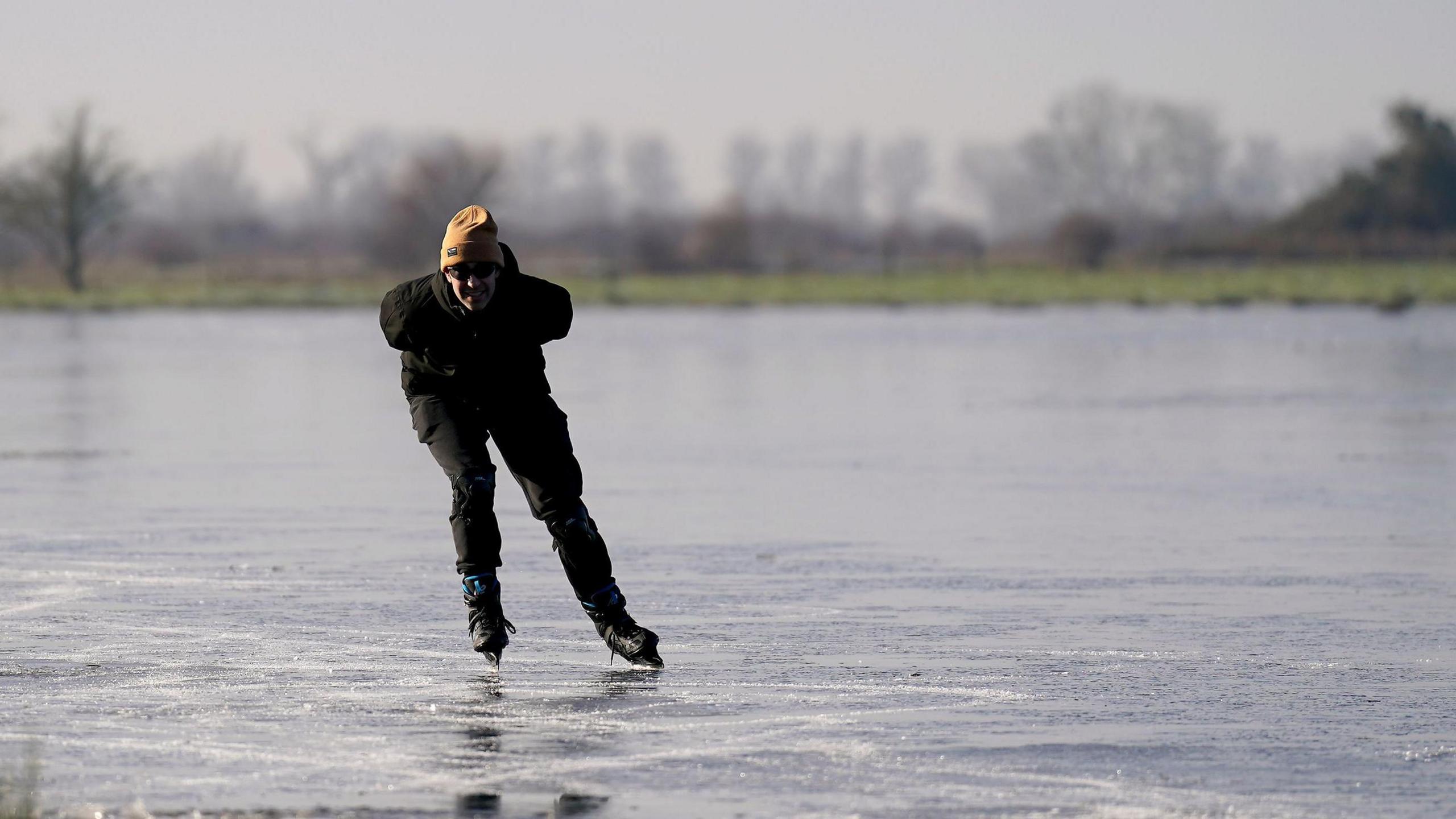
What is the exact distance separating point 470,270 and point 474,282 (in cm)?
4

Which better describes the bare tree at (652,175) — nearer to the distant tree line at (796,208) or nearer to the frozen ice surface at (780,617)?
the distant tree line at (796,208)

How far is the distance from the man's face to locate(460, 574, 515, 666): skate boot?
919mm

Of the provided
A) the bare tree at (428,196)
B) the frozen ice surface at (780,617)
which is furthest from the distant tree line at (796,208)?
the frozen ice surface at (780,617)

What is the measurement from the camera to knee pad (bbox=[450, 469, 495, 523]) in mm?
7320

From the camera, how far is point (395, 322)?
23.9 feet

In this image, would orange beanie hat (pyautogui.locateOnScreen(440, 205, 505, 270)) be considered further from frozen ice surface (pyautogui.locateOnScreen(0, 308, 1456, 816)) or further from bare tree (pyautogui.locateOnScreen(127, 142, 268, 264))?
bare tree (pyautogui.locateOnScreen(127, 142, 268, 264))

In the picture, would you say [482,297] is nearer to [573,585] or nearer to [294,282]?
[573,585]

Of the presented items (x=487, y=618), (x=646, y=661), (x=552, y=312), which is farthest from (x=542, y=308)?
(x=646, y=661)

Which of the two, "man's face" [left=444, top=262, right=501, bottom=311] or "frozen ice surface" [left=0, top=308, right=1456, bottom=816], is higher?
"man's face" [left=444, top=262, right=501, bottom=311]

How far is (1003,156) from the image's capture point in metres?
184

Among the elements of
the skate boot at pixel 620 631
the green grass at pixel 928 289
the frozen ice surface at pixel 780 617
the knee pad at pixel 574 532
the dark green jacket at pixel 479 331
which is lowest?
the green grass at pixel 928 289

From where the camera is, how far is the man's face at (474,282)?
718 cm

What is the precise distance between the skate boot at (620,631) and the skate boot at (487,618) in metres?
0.31

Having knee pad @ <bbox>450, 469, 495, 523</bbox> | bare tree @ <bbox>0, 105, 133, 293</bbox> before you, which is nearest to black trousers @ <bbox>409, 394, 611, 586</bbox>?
knee pad @ <bbox>450, 469, 495, 523</bbox>
